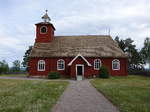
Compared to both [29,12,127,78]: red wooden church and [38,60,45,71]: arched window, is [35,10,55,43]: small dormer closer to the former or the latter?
[29,12,127,78]: red wooden church

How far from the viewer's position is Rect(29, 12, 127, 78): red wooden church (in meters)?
32.1

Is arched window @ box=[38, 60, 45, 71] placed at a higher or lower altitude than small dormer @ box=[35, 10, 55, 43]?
lower

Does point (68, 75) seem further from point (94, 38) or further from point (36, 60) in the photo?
point (94, 38)

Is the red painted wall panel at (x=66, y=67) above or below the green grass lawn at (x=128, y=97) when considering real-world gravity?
above

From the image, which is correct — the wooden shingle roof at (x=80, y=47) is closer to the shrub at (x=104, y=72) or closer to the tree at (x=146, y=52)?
the shrub at (x=104, y=72)

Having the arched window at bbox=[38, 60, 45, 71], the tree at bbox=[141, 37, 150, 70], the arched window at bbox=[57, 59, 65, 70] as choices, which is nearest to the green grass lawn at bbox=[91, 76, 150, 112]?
the arched window at bbox=[57, 59, 65, 70]

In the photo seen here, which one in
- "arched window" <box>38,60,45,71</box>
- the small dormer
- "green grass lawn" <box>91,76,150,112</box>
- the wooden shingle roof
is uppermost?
the small dormer

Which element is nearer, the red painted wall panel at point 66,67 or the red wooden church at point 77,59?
the red wooden church at point 77,59

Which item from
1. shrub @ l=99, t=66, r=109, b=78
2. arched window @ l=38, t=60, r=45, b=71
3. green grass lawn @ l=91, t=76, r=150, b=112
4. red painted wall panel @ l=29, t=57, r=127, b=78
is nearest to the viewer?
green grass lawn @ l=91, t=76, r=150, b=112

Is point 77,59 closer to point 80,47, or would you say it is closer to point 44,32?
point 80,47

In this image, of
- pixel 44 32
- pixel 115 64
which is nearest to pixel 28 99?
pixel 115 64

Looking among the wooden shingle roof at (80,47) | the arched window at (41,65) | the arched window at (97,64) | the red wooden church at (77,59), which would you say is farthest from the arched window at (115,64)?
the arched window at (41,65)

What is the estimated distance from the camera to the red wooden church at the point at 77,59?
3209cm

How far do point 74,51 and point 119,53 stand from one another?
790cm
